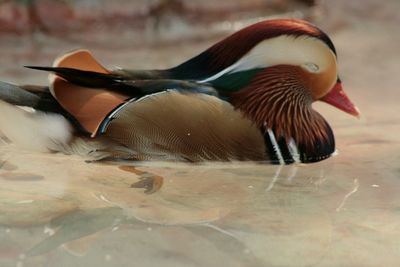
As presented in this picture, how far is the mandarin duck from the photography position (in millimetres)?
850

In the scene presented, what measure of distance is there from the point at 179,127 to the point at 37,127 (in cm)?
16

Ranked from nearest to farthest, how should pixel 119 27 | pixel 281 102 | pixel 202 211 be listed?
pixel 202 211 < pixel 281 102 < pixel 119 27

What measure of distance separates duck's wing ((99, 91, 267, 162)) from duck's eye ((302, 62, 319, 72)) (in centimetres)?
9

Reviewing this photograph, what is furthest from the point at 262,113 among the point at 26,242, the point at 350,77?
the point at 350,77

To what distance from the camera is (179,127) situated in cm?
85

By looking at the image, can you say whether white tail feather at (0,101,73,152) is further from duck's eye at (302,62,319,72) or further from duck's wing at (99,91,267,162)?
duck's eye at (302,62,319,72)

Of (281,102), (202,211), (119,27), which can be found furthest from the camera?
(119,27)

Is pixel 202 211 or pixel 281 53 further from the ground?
pixel 281 53

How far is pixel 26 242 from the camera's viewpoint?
0.71 metres

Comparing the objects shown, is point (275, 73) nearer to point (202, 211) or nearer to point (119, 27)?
point (202, 211)

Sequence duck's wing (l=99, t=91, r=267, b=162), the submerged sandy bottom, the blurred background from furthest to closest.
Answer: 1. the blurred background
2. duck's wing (l=99, t=91, r=267, b=162)
3. the submerged sandy bottom

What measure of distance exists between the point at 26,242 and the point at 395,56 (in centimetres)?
105

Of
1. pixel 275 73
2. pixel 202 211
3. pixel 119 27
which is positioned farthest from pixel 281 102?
pixel 119 27

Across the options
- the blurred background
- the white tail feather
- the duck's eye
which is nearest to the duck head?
the duck's eye
